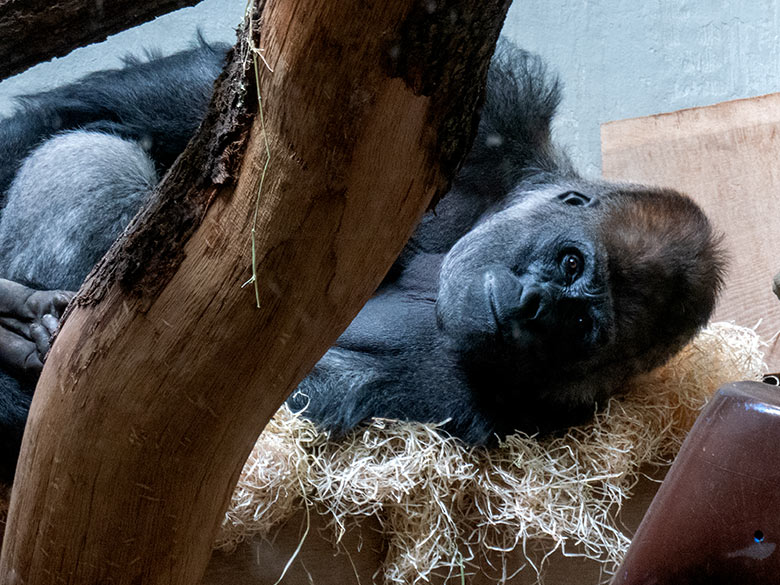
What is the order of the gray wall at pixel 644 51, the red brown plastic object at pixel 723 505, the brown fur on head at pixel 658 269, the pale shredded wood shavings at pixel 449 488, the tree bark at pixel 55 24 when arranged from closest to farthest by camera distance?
the red brown plastic object at pixel 723 505 → the tree bark at pixel 55 24 → the pale shredded wood shavings at pixel 449 488 → the brown fur on head at pixel 658 269 → the gray wall at pixel 644 51

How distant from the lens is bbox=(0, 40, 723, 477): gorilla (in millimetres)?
2379

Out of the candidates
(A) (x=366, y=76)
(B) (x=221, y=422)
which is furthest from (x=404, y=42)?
(B) (x=221, y=422)

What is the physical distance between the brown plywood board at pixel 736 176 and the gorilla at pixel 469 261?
0.41m

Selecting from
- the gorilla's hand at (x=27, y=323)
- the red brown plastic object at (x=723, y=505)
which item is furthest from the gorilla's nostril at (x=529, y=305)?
the gorilla's hand at (x=27, y=323)

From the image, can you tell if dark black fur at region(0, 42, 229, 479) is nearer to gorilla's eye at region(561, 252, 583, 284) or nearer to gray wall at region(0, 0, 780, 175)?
gorilla's eye at region(561, 252, 583, 284)

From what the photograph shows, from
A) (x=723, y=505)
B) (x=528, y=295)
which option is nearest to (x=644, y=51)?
(x=528, y=295)

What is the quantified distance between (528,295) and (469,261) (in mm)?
259

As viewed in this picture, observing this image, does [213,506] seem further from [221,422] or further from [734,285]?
[734,285]

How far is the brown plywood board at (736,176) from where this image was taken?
3182 mm

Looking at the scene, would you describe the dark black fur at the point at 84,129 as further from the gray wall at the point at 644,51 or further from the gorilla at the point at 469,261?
the gray wall at the point at 644,51

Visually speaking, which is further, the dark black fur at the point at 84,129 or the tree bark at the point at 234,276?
the dark black fur at the point at 84,129

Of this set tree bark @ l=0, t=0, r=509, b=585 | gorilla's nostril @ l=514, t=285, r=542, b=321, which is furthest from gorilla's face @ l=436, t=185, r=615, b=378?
tree bark @ l=0, t=0, r=509, b=585

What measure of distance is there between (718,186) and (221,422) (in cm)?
253

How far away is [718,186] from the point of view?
328 cm
